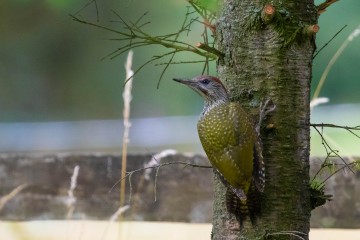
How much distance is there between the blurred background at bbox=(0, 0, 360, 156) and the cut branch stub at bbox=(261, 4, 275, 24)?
6.13 feet

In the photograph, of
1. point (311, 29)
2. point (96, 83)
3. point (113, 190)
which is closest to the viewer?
point (311, 29)

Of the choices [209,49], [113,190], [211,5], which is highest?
[211,5]

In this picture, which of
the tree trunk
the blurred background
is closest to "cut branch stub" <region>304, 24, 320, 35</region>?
the tree trunk

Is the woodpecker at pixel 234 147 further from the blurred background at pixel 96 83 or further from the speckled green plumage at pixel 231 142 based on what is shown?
the blurred background at pixel 96 83

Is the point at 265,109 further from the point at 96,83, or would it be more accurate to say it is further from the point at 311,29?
the point at 96,83

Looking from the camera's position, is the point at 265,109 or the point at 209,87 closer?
the point at 265,109

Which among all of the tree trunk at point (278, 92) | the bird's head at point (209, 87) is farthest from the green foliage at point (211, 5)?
the bird's head at point (209, 87)

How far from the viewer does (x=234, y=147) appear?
82.4 inches

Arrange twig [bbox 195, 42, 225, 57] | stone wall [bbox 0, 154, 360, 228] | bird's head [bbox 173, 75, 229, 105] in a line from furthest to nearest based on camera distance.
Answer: stone wall [bbox 0, 154, 360, 228] < bird's head [bbox 173, 75, 229, 105] < twig [bbox 195, 42, 225, 57]

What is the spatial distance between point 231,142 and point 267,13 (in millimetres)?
321

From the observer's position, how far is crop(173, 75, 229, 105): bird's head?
2.10 metres

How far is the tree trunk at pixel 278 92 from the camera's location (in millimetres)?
2041

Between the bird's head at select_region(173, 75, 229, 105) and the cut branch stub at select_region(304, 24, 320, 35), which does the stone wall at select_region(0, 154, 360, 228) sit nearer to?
the bird's head at select_region(173, 75, 229, 105)

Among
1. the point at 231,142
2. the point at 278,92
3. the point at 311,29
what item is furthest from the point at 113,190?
the point at 311,29
